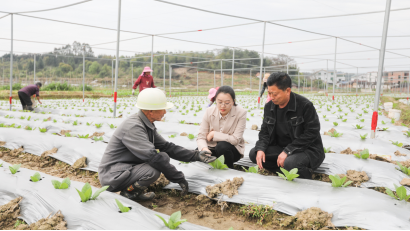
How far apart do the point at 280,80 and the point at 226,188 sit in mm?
1220

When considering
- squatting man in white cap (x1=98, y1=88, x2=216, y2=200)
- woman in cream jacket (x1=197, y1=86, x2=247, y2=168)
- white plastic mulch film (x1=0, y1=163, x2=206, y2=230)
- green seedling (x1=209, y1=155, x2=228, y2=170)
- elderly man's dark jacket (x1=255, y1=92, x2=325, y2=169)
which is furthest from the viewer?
woman in cream jacket (x1=197, y1=86, x2=247, y2=168)

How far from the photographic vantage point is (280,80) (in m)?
2.97

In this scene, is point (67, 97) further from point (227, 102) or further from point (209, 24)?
point (227, 102)

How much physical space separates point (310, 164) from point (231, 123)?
100 cm

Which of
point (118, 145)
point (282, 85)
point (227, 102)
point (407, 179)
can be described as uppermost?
point (282, 85)

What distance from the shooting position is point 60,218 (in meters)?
2.19

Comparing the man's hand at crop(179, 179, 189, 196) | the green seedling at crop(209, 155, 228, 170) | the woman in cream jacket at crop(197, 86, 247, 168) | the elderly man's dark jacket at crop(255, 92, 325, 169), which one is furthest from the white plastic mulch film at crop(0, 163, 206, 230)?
the elderly man's dark jacket at crop(255, 92, 325, 169)

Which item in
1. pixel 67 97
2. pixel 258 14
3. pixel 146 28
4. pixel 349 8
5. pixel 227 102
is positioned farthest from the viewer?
pixel 67 97

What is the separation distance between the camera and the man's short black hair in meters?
2.96

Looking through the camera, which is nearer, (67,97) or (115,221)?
(115,221)

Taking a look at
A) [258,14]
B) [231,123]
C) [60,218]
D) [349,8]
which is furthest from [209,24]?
[60,218]

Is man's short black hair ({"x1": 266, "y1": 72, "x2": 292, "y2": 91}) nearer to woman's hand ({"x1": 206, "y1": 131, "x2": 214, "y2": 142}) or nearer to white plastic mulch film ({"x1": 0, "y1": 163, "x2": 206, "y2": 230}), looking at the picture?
woman's hand ({"x1": 206, "y1": 131, "x2": 214, "y2": 142})

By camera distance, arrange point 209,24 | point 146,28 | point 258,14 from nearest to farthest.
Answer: point 258,14 < point 209,24 < point 146,28

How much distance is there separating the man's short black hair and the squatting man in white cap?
1.07 meters
